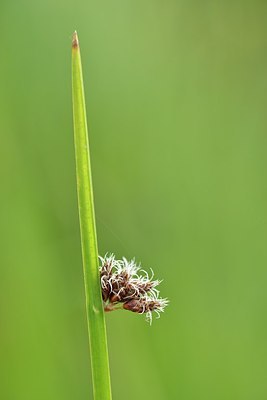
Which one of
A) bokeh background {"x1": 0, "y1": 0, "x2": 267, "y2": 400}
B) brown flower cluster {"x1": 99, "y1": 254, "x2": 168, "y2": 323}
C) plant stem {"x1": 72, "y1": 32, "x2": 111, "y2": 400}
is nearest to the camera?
plant stem {"x1": 72, "y1": 32, "x2": 111, "y2": 400}

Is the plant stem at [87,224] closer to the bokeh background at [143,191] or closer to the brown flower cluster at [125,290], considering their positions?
the brown flower cluster at [125,290]

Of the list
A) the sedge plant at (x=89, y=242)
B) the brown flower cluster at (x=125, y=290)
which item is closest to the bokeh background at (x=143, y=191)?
the brown flower cluster at (x=125, y=290)

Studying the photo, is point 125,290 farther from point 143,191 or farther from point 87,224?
point 143,191

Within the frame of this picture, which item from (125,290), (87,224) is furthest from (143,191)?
(87,224)

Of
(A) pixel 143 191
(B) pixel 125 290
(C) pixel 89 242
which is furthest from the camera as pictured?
(A) pixel 143 191

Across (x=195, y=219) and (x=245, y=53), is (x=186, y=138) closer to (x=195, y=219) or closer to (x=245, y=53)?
(x=195, y=219)

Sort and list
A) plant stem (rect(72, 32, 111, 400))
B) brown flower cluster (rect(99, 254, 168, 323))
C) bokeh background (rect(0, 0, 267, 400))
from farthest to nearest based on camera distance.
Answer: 1. bokeh background (rect(0, 0, 267, 400))
2. brown flower cluster (rect(99, 254, 168, 323))
3. plant stem (rect(72, 32, 111, 400))

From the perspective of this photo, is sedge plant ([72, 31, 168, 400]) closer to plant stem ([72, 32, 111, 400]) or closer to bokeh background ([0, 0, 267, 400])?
plant stem ([72, 32, 111, 400])

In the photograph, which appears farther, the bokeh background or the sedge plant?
the bokeh background

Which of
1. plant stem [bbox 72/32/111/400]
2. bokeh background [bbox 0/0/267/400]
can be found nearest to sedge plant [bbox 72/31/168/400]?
plant stem [bbox 72/32/111/400]

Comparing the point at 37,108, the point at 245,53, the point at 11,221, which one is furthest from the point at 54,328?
the point at 245,53
